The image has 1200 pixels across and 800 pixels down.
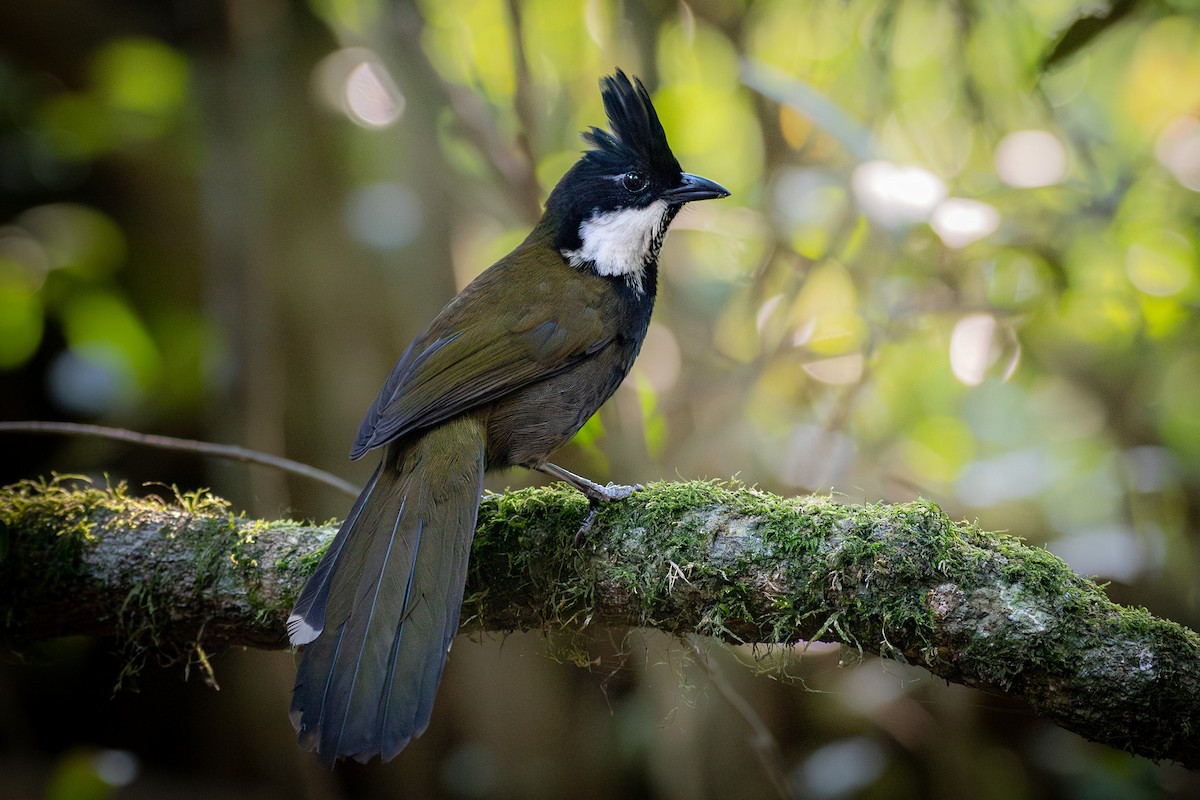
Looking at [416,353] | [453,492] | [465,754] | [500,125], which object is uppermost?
[500,125]

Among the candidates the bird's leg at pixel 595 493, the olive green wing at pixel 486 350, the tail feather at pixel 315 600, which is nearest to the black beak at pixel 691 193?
the olive green wing at pixel 486 350

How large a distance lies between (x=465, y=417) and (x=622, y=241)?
905 millimetres

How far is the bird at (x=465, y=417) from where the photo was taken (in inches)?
79.7

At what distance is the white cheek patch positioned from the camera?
315cm

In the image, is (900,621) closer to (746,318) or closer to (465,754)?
(746,318)

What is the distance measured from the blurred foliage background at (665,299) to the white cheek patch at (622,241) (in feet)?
1.43

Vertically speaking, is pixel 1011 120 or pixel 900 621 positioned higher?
pixel 1011 120

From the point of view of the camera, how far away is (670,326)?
4.33 meters

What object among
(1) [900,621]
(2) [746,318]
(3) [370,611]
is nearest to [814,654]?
(2) [746,318]

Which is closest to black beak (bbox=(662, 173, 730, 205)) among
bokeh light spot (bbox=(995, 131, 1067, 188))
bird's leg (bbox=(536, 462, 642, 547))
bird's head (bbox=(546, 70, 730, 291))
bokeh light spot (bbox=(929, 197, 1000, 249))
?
bird's head (bbox=(546, 70, 730, 291))

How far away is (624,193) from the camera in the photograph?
128 inches

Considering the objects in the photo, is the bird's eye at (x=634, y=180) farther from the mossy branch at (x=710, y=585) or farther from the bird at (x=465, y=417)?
the mossy branch at (x=710, y=585)

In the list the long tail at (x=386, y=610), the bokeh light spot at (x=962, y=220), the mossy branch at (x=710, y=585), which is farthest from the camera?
the bokeh light spot at (x=962, y=220)

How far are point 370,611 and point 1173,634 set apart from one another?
66.5 inches
